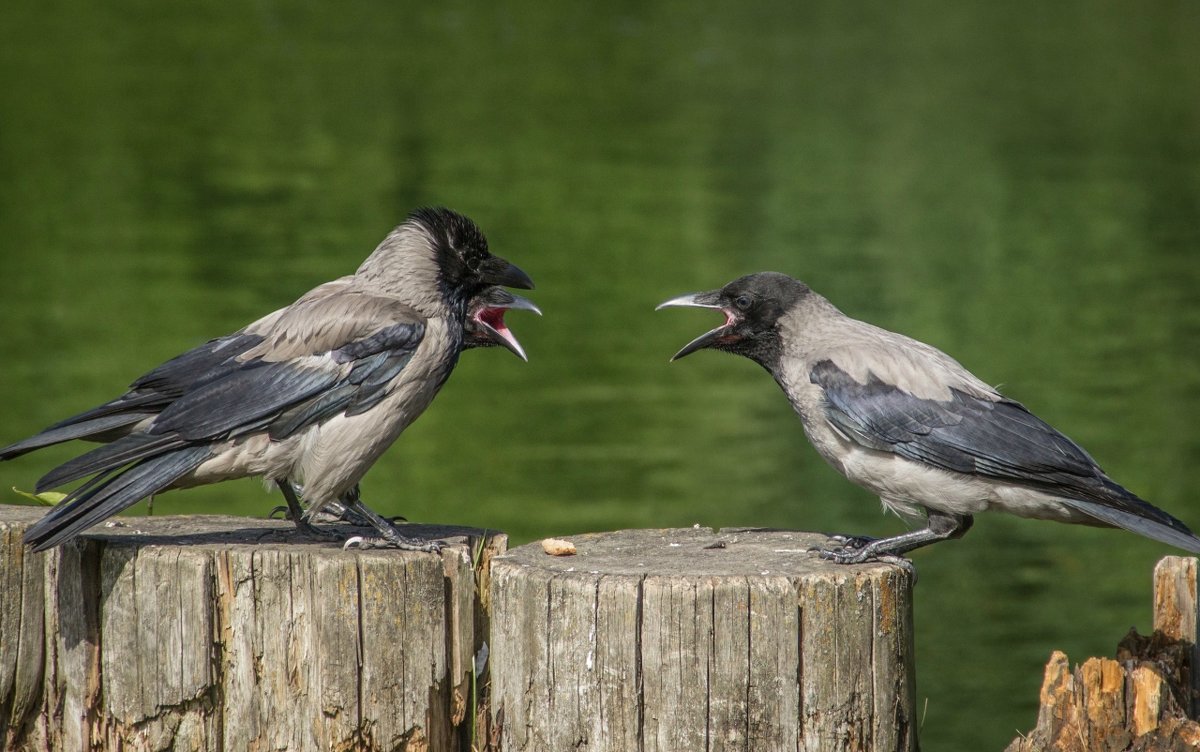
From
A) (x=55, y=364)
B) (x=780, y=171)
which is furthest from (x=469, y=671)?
(x=780, y=171)

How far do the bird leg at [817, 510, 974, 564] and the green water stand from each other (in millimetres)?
4147

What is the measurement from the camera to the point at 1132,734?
6.39m

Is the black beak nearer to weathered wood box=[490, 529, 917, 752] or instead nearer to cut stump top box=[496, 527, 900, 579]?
cut stump top box=[496, 527, 900, 579]

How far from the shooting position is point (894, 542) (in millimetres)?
6898

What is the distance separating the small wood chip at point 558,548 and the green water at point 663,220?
17.9 ft

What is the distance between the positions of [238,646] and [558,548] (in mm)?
1199

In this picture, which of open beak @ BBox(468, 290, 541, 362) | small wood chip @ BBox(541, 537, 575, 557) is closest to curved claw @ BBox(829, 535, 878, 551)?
small wood chip @ BBox(541, 537, 575, 557)

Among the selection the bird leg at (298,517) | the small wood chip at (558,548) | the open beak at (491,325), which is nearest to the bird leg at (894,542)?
the small wood chip at (558,548)

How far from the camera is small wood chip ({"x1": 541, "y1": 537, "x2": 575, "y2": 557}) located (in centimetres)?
640

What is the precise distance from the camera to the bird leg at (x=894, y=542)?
6.48 m

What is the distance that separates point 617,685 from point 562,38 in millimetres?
32712

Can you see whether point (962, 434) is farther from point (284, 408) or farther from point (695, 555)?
point (284, 408)

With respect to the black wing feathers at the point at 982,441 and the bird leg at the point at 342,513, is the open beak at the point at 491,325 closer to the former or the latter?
the bird leg at the point at 342,513

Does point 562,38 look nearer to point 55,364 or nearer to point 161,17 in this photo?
point 161,17
